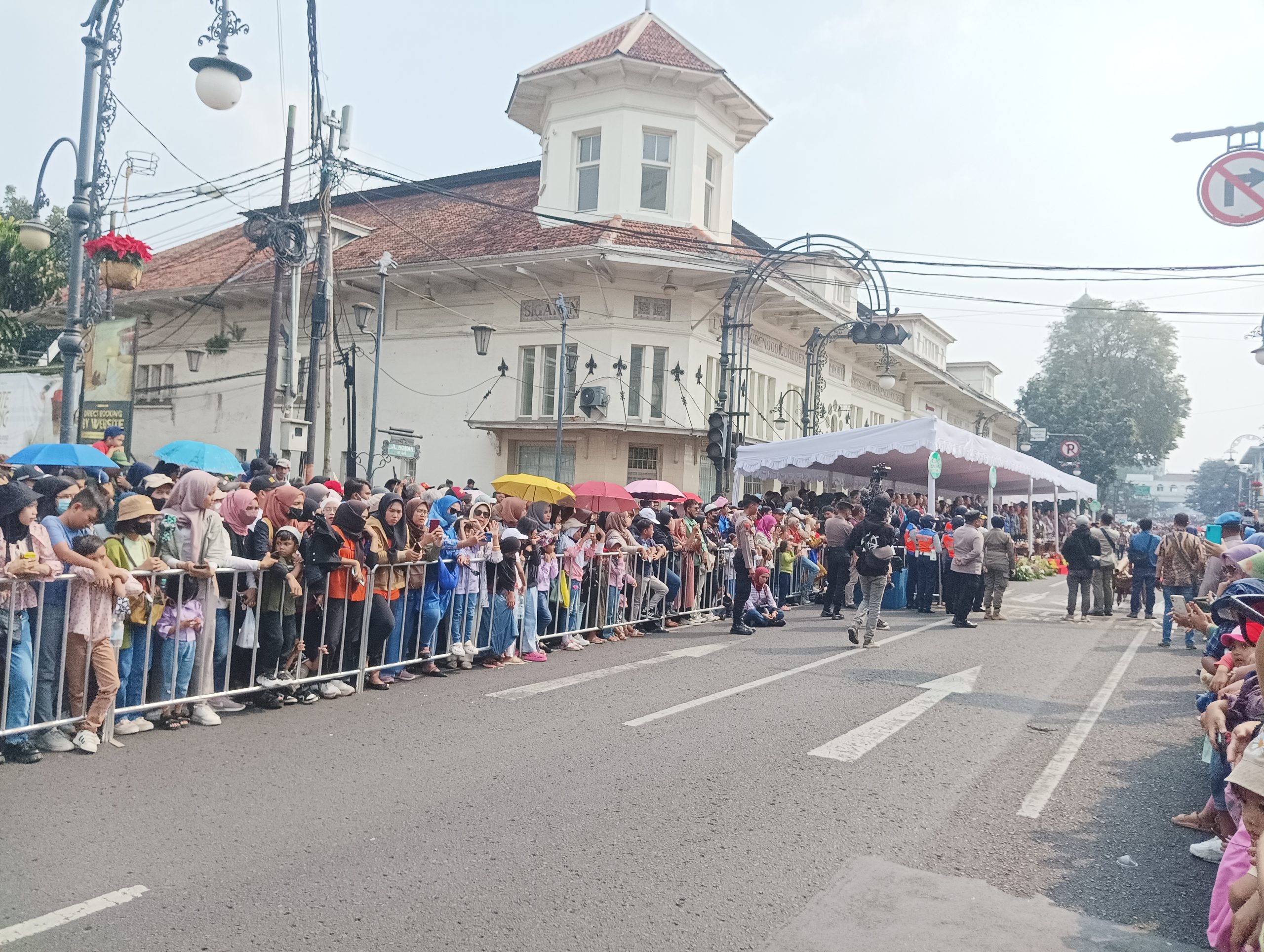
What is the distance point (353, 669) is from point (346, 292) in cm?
1875

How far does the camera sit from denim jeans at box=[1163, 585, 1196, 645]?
1285 centimetres

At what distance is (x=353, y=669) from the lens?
8008 mm

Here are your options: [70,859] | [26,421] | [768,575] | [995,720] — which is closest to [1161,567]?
[768,575]

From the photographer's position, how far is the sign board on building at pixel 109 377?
1177 centimetres

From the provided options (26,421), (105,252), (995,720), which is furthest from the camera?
(26,421)

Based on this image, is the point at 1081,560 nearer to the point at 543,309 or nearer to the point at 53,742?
the point at 543,309


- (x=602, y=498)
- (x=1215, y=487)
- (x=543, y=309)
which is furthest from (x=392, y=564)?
(x=1215, y=487)

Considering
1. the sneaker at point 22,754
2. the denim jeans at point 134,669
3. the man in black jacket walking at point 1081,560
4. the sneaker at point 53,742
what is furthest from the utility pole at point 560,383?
the sneaker at point 22,754

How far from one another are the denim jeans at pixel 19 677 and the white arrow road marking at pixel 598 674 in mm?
3451

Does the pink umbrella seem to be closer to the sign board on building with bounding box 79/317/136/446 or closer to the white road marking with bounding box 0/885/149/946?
the sign board on building with bounding box 79/317/136/446

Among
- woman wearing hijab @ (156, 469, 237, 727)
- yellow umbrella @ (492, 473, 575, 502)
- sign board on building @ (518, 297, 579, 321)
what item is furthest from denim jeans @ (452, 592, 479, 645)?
sign board on building @ (518, 297, 579, 321)

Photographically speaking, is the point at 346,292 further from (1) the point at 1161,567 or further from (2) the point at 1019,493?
(2) the point at 1019,493

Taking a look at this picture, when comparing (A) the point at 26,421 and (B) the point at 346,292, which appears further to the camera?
(B) the point at 346,292

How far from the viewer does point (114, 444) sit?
11922 millimetres
